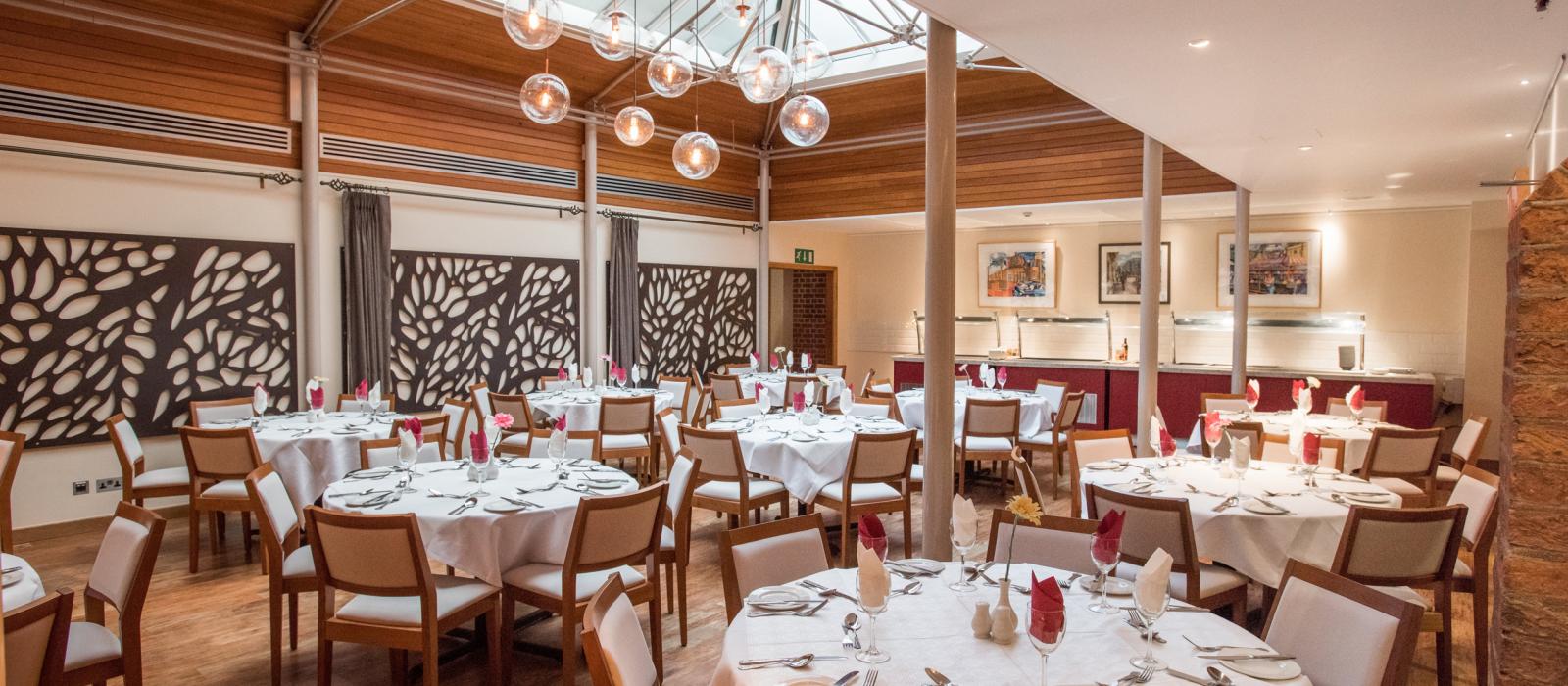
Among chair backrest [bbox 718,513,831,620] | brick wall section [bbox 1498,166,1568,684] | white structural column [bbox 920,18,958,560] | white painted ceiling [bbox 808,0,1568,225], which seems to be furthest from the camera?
white structural column [bbox 920,18,958,560]

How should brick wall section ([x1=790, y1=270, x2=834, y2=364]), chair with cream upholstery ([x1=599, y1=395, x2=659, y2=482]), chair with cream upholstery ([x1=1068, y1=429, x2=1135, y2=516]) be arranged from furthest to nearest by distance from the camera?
1. brick wall section ([x1=790, y1=270, x2=834, y2=364])
2. chair with cream upholstery ([x1=599, y1=395, x2=659, y2=482])
3. chair with cream upholstery ([x1=1068, y1=429, x2=1135, y2=516])

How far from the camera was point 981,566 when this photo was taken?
307 cm

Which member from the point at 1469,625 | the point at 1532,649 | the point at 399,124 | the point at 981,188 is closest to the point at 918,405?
the point at 981,188

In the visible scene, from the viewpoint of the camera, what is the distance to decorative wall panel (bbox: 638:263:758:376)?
11.0m

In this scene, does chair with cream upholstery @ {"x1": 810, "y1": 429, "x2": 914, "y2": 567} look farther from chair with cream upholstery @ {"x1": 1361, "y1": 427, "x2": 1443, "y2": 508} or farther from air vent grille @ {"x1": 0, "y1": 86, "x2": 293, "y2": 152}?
air vent grille @ {"x1": 0, "y1": 86, "x2": 293, "y2": 152}

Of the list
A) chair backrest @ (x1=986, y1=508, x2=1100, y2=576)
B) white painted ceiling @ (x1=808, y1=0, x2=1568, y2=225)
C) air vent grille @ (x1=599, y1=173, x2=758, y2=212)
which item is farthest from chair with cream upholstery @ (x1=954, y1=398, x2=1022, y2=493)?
air vent grille @ (x1=599, y1=173, x2=758, y2=212)

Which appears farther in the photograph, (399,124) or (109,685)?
(399,124)

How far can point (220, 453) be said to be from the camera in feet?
18.1

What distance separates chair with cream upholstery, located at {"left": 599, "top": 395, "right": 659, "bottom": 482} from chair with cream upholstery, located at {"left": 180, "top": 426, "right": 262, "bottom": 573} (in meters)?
2.68

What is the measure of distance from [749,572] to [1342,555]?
247 centimetres

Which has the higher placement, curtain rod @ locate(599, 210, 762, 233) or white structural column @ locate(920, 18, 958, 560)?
curtain rod @ locate(599, 210, 762, 233)

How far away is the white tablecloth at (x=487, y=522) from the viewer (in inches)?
150

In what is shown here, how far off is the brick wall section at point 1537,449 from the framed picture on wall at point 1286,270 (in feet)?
31.5

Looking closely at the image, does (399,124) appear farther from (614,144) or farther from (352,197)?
(614,144)
